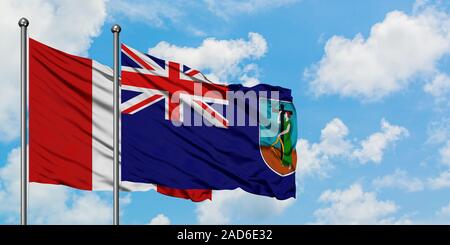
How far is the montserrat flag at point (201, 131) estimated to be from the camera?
15.2 meters

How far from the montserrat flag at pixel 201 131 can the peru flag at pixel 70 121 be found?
38 cm

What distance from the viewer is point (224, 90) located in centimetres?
1711

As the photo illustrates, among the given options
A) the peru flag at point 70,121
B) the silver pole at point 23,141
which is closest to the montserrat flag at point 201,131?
the peru flag at point 70,121

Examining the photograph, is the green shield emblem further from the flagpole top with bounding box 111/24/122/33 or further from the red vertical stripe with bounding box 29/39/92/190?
the red vertical stripe with bounding box 29/39/92/190

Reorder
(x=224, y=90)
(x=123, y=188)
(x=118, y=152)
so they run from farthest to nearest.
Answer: (x=224, y=90) → (x=123, y=188) → (x=118, y=152)

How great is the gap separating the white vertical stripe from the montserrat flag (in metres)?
0.25

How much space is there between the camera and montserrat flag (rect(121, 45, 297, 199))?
15219 millimetres

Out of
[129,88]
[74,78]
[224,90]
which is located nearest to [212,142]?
[224,90]

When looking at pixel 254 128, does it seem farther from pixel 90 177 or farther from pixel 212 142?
pixel 90 177

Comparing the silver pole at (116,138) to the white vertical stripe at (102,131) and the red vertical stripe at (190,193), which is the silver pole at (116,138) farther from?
the red vertical stripe at (190,193)

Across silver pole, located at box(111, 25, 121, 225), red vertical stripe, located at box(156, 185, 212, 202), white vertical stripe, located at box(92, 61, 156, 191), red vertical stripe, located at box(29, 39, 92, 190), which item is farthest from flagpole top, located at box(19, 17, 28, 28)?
red vertical stripe, located at box(156, 185, 212, 202)

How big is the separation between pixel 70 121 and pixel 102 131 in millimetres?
761

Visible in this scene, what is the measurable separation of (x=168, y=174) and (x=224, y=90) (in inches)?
104

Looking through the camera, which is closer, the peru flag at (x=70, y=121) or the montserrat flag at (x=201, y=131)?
the peru flag at (x=70, y=121)
